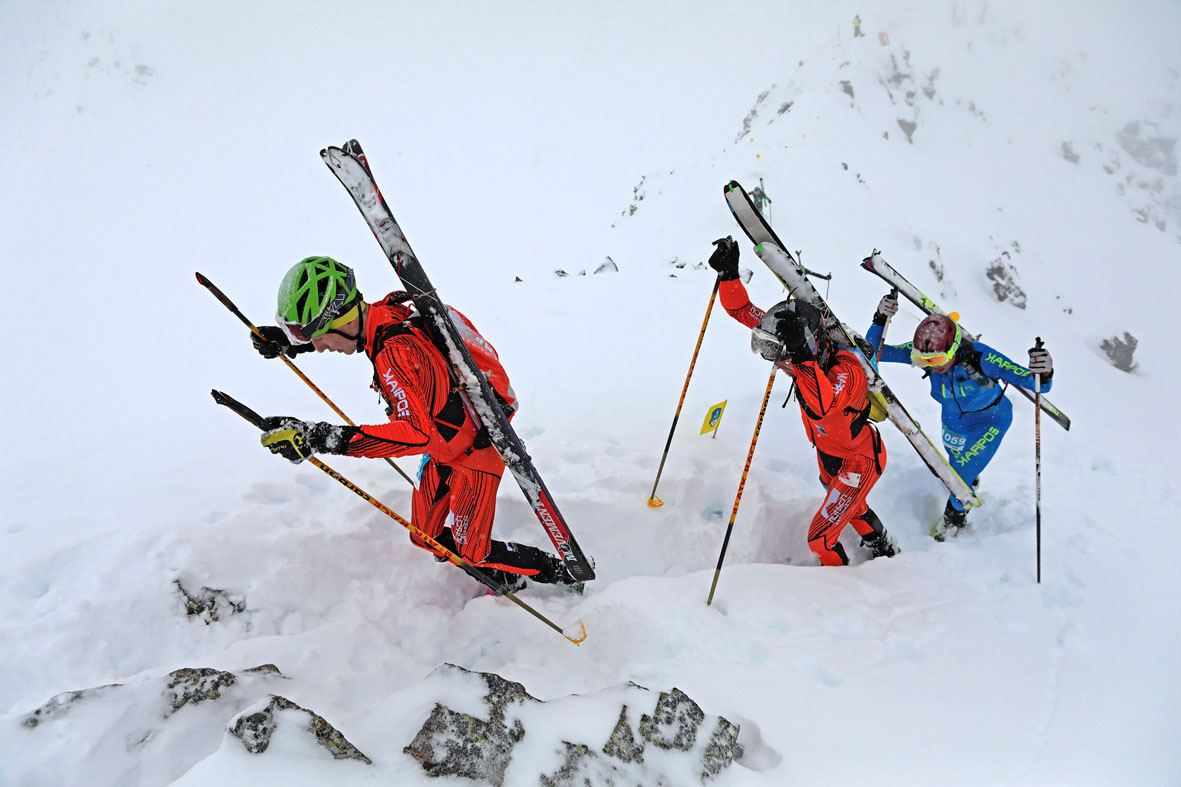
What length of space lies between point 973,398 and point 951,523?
1.28 m

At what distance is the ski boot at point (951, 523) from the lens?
5.75 metres

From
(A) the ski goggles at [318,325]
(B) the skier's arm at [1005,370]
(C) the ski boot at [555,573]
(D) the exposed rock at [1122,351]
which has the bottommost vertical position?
(D) the exposed rock at [1122,351]

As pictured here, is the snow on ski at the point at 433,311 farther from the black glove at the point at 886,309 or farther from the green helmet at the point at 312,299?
the black glove at the point at 886,309

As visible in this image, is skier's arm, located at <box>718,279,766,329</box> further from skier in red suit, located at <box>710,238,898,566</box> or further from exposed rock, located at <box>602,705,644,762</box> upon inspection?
exposed rock, located at <box>602,705,644,762</box>

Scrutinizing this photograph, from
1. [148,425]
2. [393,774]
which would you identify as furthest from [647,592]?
[148,425]

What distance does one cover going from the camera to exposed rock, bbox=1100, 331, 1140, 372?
10.9 m

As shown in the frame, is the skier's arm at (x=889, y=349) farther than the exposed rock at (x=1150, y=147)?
No

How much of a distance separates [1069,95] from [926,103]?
548 cm

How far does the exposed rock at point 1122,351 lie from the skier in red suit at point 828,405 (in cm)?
907

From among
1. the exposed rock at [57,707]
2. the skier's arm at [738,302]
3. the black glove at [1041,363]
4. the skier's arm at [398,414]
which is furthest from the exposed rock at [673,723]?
the black glove at [1041,363]

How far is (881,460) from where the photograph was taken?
502 cm

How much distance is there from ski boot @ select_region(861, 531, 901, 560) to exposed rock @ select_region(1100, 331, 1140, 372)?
29.5ft

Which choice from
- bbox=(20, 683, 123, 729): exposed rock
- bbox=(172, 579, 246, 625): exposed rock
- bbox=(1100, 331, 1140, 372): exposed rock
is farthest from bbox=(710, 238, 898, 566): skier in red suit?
bbox=(1100, 331, 1140, 372): exposed rock

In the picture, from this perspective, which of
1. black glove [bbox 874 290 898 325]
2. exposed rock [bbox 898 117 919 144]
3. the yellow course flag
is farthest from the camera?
exposed rock [bbox 898 117 919 144]
